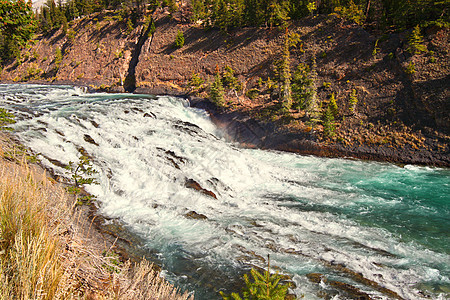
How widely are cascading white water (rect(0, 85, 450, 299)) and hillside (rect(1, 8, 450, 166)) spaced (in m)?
2.84

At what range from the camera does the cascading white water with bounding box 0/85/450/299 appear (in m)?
8.73

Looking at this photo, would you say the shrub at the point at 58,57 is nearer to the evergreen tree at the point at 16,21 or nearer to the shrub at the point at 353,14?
the evergreen tree at the point at 16,21

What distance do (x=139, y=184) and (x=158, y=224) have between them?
12.8 feet

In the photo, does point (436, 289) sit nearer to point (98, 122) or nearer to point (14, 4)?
point (14, 4)

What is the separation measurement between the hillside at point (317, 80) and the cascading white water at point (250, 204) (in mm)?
2837

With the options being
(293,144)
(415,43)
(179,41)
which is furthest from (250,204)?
(179,41)

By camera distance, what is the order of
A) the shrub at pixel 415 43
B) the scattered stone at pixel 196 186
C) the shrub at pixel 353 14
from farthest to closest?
1. the shrub at pixel 353 14
2. the shrub at pixel 415 43
3. the scattered stone at pixel 196 186

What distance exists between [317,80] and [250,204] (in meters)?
22.6

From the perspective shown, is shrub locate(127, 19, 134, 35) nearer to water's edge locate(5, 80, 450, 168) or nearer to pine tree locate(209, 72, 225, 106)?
water's edge locate(5, 80, 450, 168)

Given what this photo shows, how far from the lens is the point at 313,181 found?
681 inches

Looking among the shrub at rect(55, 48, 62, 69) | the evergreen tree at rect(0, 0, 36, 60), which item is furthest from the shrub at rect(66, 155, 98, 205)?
the shrub at rect(55, 48, 62, 69)

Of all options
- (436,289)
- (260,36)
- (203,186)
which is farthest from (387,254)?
(260,36)

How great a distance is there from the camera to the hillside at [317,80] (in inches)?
871

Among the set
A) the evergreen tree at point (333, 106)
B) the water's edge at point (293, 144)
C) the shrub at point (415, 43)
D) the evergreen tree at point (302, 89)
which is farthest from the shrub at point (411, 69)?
the evergreen tree at point (302, 89)
